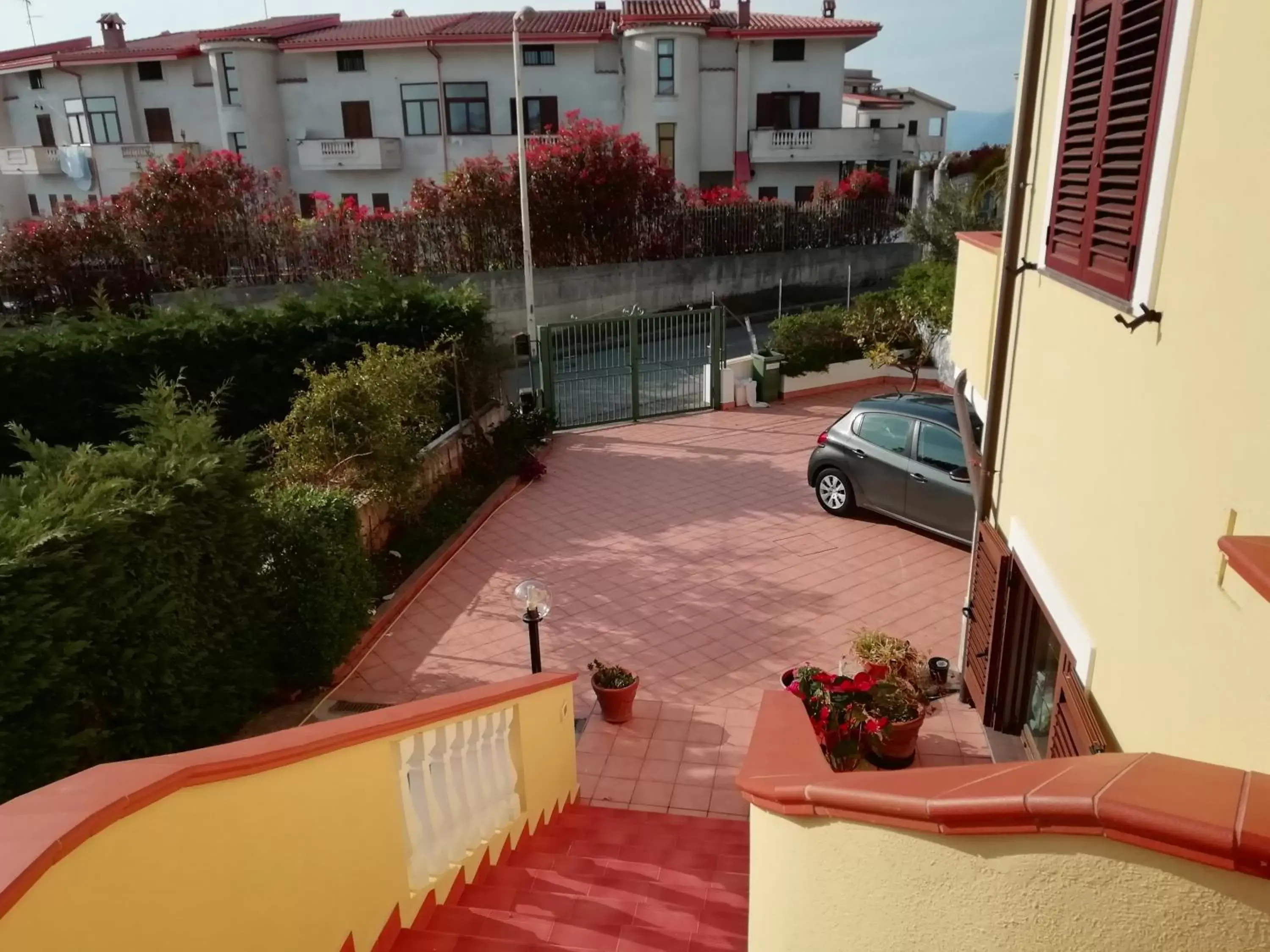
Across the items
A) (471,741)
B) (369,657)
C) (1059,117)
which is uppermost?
(1059,117)

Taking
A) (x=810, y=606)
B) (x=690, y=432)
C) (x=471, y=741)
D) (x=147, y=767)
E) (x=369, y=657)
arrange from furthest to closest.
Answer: (x=690, y=432) < (x=810, y=606) < (x=369, y=657) < (x=471, y=741) < (x=147, y=767)

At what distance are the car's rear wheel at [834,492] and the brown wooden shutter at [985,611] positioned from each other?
4.03 meters

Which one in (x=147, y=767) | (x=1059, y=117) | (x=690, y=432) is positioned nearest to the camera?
(x=147, y=767)

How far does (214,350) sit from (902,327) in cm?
1211

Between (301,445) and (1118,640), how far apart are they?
8.11 m

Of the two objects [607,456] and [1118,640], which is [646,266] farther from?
[1118,640]

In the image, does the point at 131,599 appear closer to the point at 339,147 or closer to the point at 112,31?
the point at 339,147

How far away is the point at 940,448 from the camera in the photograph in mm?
9695

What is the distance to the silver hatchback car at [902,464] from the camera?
962 centimetres

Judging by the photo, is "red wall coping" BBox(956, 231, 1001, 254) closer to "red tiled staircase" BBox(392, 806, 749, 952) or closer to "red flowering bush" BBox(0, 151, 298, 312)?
"red tiled staircase" BBox(392, 806, 749, 952)

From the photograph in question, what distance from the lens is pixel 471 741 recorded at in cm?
450

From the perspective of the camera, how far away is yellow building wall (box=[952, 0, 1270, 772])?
263cm

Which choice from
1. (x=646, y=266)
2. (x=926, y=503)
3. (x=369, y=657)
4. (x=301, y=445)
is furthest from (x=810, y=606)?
(x=646, y=266)

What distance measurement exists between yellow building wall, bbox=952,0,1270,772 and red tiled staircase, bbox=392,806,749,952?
209 cm
